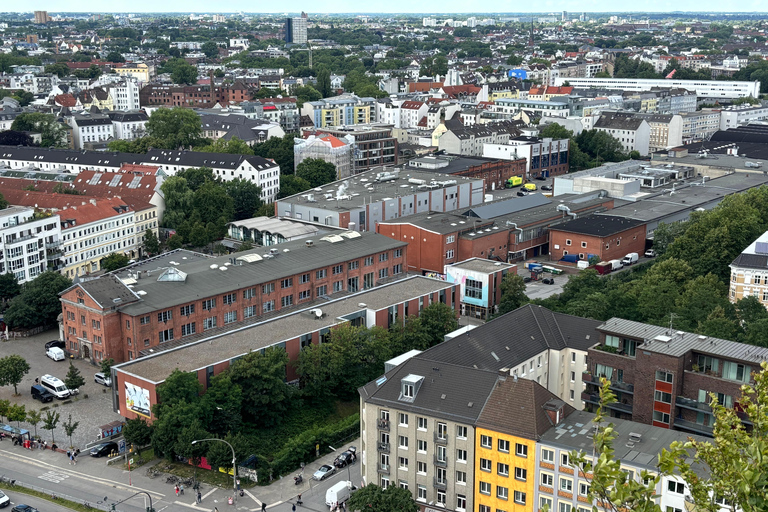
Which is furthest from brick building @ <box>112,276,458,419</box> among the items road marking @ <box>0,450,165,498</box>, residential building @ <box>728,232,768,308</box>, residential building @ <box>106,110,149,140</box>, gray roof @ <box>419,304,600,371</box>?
residential building @ <box>106,110,149,140</box>

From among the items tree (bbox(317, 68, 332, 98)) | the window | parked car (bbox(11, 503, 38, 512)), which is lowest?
parked car (bbox(11, 503, 38, 512))

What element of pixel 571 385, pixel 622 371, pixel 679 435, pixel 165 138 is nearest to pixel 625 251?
pixel 571 385

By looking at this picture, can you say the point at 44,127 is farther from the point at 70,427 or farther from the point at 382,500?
the point at 382,500

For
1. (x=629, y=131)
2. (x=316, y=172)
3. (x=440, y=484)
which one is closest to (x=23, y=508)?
(x=440, y=484)

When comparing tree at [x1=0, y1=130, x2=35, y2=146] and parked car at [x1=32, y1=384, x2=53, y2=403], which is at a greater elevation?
tree at [x1=0, y1=130, x2=35, y2=146]

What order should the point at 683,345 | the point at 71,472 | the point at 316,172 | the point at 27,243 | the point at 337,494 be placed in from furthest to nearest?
1. the point at 316,172
2. the point at 27,243
3. the point at 71,472
4. the point at 683,345
5. the point at 337,494

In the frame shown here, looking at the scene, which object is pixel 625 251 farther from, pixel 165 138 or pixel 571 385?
pixel 165 138

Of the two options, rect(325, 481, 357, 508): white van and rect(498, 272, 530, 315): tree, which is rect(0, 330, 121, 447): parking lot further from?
rect(498, 272, 530, 315): tree
